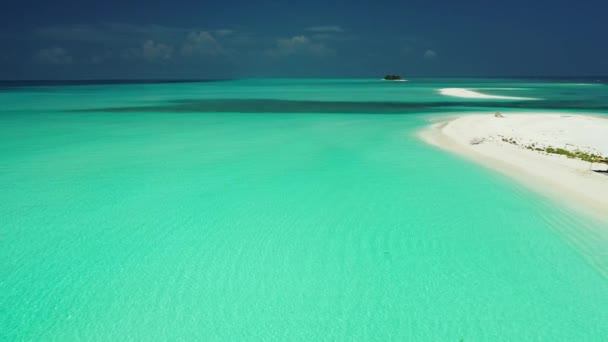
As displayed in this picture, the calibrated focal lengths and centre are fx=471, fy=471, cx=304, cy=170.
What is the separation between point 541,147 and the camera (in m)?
12.9

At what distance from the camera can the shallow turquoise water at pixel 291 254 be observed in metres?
4.40

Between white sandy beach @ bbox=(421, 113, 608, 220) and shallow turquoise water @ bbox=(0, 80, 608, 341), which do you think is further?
white sandy beach @ bbox=(421, 113, 608, 220)

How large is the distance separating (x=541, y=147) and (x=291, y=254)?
32.0 ft

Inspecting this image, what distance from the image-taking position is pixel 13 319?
4410 mm

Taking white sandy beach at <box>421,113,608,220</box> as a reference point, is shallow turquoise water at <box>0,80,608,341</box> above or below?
below

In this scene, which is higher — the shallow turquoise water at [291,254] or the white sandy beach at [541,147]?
the white sandy beach at [541,147]

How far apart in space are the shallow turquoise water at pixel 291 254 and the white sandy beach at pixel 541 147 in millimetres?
595

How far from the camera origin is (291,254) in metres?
6.02

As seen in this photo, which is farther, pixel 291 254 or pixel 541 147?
pixel 541 147

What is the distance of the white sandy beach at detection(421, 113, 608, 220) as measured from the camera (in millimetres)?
8445

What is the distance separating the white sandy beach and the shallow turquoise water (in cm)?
60

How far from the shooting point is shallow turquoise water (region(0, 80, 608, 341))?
4398 mm

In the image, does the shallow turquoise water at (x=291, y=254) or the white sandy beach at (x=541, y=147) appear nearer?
the shallow turquoise water at (x=291, y=254)

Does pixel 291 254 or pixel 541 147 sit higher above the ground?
pixel 541 147
